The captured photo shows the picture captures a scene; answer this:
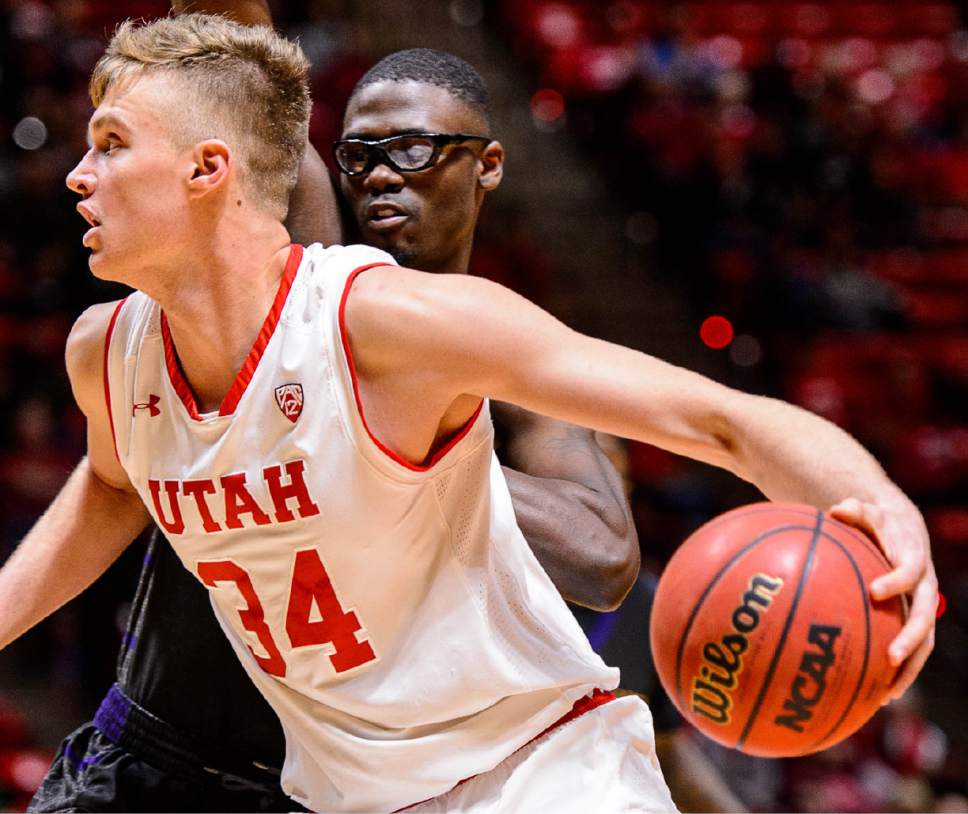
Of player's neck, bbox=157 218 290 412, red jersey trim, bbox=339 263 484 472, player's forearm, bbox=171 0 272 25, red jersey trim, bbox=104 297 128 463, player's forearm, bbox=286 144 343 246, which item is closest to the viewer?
red jersey trim, bbox=339 263 484 472

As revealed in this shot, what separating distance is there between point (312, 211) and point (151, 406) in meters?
0.74

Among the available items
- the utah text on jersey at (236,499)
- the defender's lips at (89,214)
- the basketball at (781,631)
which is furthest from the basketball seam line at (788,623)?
the defender's lips at (89,214)

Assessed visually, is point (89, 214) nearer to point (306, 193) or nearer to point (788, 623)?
point (306, 193)

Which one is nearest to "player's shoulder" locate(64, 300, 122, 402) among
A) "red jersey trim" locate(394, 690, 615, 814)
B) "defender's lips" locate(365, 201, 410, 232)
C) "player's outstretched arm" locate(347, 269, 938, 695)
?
"player's outstretched arm" locate(347, 269, 938, 695)

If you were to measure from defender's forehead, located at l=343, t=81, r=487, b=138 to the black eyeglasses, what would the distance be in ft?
0.07

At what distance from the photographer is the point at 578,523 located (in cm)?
276

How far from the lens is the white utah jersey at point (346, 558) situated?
7.27 feet

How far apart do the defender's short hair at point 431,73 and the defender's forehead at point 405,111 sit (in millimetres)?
16

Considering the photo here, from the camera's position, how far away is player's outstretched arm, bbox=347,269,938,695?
1.79 metres

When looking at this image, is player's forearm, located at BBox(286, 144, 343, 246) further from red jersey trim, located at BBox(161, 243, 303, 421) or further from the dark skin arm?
red jersey trim, located at BBox(161, 243, 303, 421)

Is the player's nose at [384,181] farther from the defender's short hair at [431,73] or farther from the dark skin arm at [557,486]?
the defender's short hair at [431,73]

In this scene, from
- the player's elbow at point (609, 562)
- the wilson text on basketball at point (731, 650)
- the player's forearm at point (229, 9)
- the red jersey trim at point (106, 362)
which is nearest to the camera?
the wilson text on basketball at point (731, 650)

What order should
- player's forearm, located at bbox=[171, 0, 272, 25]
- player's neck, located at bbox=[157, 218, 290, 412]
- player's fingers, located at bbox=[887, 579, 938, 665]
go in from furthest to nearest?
player's forearm, located at bbox=[171, 0, 272, 25] < player's neck, located at bbox=[157, 218, 290, 412] < player's fingers, located at bbox=[887, 579, 938, 665]

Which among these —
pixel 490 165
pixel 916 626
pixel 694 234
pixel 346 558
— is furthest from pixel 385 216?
pixel 694 234
